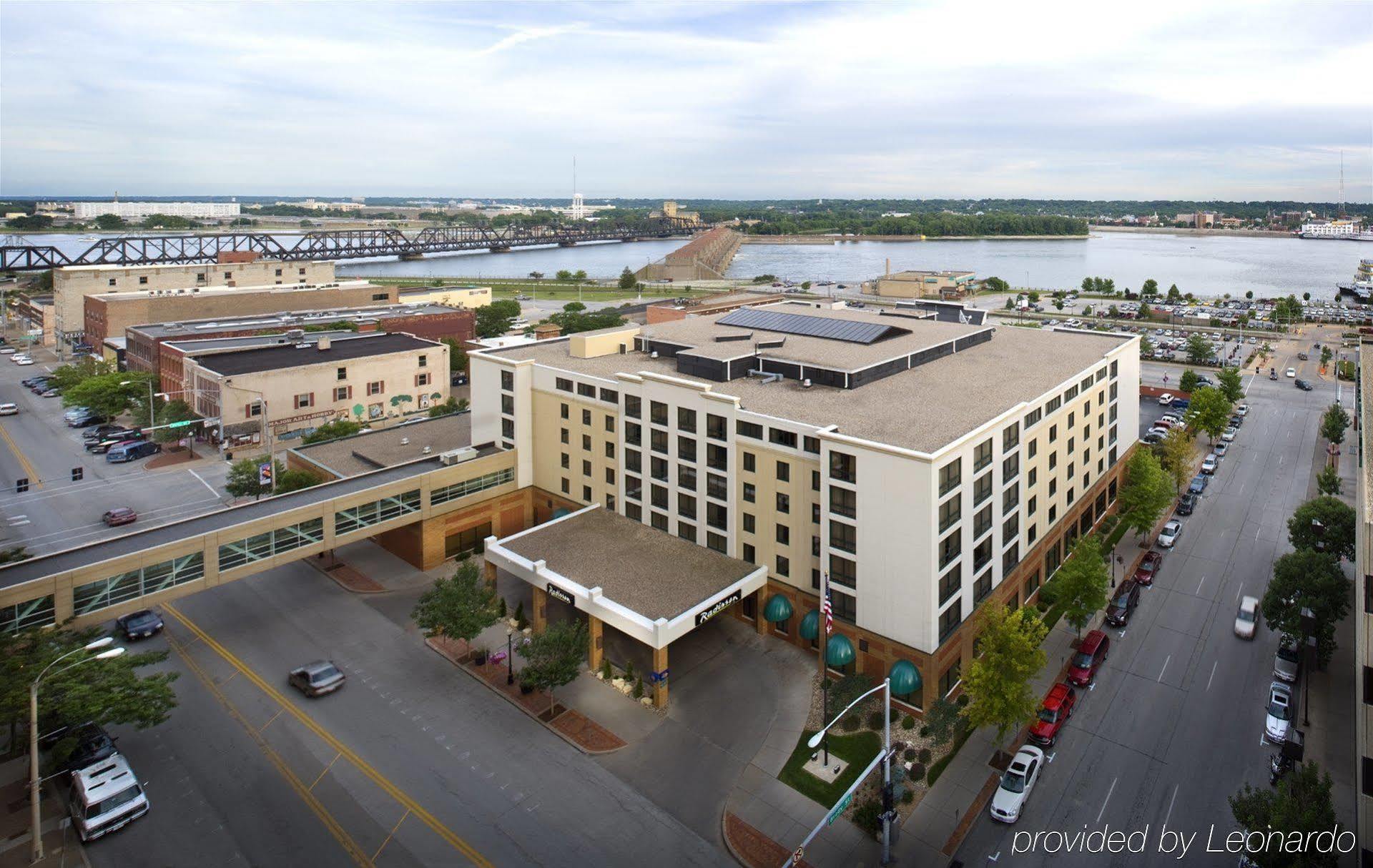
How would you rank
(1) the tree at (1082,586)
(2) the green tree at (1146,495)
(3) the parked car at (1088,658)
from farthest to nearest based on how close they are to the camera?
(2) the green tree at (1146,495) → (1) the tree at (1082,586) → (3) the parked car at (1088,658)

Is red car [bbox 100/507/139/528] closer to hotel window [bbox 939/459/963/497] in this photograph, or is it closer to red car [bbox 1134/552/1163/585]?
hotel window [bbox 939/459/963/497]

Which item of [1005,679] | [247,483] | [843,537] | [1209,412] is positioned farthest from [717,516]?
[1209,412]

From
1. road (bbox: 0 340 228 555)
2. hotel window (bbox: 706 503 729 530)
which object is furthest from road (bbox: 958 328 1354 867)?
road (bbox: 0 340 228 555)

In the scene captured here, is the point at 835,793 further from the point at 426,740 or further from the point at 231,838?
the point at 231,838

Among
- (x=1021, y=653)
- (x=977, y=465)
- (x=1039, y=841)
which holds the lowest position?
(x=1039, y=841)

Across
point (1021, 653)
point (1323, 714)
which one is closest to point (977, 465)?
point (1021, 653)

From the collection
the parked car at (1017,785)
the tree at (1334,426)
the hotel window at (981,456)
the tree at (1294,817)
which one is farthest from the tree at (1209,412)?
the tree at (1294,817)

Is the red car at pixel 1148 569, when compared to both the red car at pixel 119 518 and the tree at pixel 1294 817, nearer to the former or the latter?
the tree at pixel 1294 817
